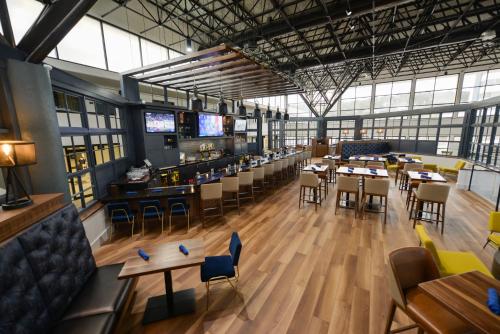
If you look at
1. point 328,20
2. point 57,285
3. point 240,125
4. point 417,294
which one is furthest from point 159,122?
point 417,294

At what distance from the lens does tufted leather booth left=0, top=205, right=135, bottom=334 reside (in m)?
1.36

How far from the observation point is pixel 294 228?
3959 mm

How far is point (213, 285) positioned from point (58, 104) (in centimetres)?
352

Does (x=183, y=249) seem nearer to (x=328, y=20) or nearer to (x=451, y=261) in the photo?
(x=451, y=261)

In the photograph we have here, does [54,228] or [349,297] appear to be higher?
[54,228]

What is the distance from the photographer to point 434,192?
3.70 m

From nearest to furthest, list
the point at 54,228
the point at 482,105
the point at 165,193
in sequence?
the point at 54,228 → the point at 165,193 → the point at 482,105

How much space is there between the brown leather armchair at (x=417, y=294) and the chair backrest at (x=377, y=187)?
8.45 feet

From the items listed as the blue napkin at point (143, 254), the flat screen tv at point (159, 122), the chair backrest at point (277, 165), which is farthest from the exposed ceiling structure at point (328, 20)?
the blue napkin at point (143, 254)

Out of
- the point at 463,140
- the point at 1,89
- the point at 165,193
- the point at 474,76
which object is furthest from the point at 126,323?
the point at 474,76

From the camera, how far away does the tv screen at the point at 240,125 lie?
9128 millimetres

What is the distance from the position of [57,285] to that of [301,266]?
269 cm

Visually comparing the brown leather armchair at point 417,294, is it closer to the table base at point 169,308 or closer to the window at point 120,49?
the table base at point 169,308

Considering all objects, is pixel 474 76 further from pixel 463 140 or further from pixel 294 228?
pixel 294 228
